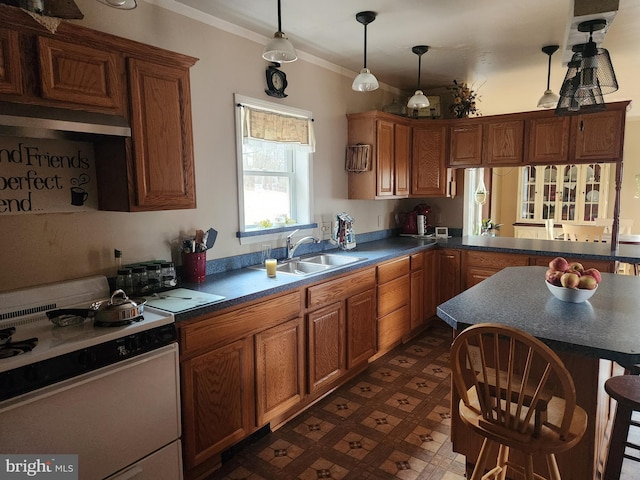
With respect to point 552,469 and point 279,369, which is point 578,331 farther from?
point 279,369

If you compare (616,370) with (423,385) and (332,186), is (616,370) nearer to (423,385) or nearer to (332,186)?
(423,385)

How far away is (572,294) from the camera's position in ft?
6.57

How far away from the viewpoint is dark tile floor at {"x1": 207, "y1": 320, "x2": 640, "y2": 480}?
7.08ft

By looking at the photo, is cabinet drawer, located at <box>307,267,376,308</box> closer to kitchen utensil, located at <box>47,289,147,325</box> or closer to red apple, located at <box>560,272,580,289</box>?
kitchen utensil, located at <box>47,289,147,325</box>

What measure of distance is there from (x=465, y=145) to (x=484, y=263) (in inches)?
48.2

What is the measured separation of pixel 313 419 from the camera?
2666 millimetres

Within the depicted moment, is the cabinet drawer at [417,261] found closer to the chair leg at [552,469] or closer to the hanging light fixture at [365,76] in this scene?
the hanging light fixture at [365,76]

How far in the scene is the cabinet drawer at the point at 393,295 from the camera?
344cm

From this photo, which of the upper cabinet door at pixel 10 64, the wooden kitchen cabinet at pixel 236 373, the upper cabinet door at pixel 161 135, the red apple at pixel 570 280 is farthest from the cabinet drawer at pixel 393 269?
the upper cabinet door at pixel 10 64

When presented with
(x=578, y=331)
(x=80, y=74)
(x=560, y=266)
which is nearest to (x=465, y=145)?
(x=560, y=266)

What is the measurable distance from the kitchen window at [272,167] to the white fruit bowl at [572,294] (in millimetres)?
1912

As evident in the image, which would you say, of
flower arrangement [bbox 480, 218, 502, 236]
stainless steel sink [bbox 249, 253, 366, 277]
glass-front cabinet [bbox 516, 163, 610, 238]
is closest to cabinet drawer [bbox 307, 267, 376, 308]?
stainless steel sink [bbox 249, 253, 366, 277]

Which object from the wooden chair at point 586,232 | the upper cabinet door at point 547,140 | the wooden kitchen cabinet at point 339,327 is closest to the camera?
the wooden kitchen cabinet at point 339,327

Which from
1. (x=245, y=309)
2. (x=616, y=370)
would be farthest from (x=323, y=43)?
(x=616, y=370)
